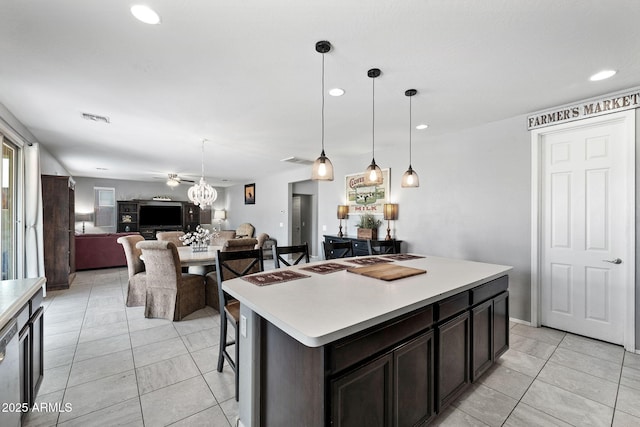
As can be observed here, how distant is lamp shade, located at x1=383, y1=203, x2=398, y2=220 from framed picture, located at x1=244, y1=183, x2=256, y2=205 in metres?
5.67

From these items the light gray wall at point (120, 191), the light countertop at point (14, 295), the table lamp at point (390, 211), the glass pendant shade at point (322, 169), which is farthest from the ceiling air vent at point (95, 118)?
the light gray wall at point (120, 191)

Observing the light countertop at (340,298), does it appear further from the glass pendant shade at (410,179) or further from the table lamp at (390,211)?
the table lamp at (390,211)

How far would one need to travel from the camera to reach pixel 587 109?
9.45ft

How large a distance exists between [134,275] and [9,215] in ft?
5.96

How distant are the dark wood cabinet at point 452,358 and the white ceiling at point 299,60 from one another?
192cm

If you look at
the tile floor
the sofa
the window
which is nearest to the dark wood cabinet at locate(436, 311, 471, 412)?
the tile floor

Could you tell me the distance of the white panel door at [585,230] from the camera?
2.78 m

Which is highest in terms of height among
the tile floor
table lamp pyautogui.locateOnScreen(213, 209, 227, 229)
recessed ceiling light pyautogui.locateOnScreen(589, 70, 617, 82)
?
recessed ceiling light pyautogui.locateOnScreen(589, 70, 617, 82)

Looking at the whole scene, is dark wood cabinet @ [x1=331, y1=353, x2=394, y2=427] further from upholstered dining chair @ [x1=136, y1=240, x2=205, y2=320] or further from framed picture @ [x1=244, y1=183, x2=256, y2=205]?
framed picture @ [x1=244, y1=183, x2=256, y2=205]

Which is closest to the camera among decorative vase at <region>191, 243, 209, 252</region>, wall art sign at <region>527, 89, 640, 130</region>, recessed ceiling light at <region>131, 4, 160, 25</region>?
recessed ceiling light at <region>131, 4, 160, 25</region>

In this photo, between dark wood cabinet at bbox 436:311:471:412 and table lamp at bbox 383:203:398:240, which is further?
table lamp at bbox 383:203:398:240

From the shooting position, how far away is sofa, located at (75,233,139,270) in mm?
6172

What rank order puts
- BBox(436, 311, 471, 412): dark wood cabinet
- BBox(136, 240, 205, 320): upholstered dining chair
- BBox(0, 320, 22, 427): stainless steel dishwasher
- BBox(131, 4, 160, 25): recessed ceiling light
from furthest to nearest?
1. BBox(136, 240, 205, 320): upholstered dining chair
2. BBox(436, 311, 471, 412): dark wood cabinet
3. BBox(131, 4, 160, 25): recessed ceiling light
4. BBox(0, 320, 22, 427): stainless steel dishwasher

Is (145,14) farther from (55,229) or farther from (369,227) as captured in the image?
A: (55,229)
